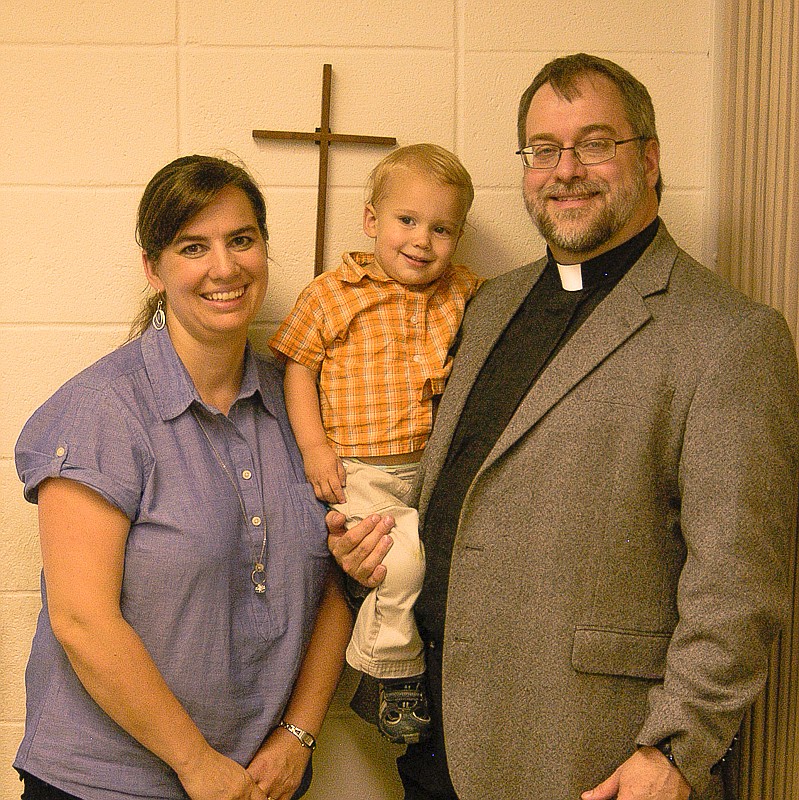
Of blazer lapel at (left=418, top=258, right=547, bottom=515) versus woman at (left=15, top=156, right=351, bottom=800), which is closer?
woman at (left=15, top=156, right=351, bottom=800)

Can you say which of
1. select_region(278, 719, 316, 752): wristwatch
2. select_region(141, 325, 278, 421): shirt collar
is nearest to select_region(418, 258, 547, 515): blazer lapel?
select_region(141, 325, 278, 421): shirt collar

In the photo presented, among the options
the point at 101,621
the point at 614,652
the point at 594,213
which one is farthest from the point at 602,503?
the point at 101,621

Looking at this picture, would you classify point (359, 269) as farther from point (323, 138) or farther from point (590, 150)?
point (590, 150)

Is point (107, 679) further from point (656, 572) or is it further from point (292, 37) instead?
point (292, 37)

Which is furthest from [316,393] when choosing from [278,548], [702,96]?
[702,96]

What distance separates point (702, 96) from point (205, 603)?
1.68 metres

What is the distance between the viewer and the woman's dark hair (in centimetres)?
176

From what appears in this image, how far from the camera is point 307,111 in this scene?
2.19 m

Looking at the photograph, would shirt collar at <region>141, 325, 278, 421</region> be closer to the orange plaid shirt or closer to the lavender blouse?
the lavender blouse

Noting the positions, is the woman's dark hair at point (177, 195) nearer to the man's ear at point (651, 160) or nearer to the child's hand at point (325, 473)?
the child's hand at point (325, 473)

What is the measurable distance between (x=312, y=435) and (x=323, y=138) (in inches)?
29.3

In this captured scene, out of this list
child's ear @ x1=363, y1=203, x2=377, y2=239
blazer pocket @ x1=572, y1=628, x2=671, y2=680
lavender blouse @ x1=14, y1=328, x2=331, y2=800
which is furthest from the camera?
child's ear @ x1=363, y1=203, x2=377, y2=239

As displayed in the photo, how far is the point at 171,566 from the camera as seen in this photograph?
1.68m

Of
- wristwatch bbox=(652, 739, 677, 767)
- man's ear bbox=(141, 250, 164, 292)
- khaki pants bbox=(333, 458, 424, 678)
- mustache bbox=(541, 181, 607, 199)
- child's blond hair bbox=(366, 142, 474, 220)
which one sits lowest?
wristwatch bbox=(652, 739, 677, 767)
